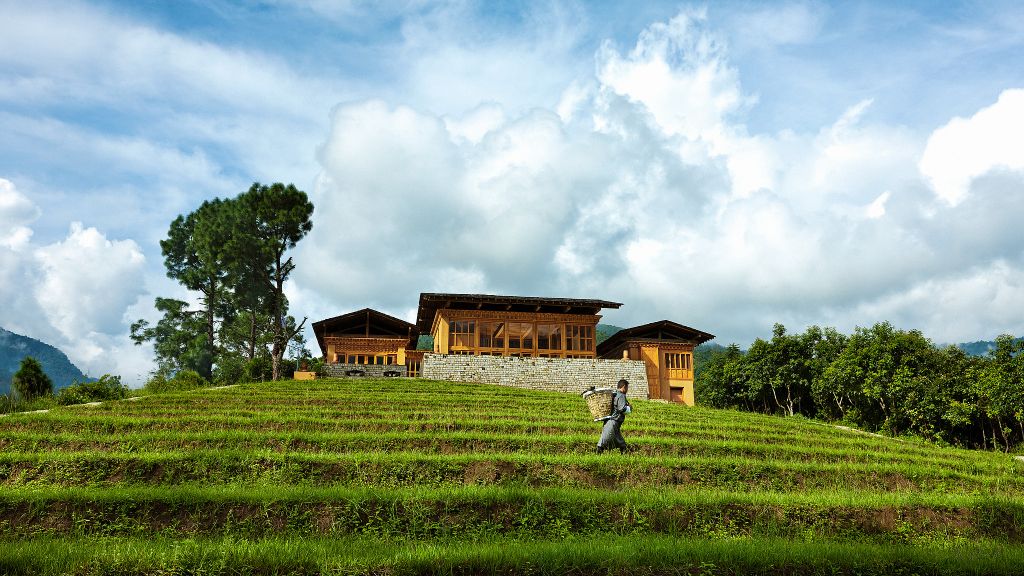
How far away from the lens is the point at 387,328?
4497 cm

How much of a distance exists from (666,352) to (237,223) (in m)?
35.3

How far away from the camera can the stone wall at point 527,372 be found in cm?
3488

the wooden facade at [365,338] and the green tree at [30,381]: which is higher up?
the wooden facade at [365,338]

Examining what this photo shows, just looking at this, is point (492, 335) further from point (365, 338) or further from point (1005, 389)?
point (1005, 389)

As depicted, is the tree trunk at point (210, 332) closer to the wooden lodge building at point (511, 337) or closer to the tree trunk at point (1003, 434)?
the wooden lodge building at point (511, 337)

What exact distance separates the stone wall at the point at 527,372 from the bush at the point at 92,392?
1536cm

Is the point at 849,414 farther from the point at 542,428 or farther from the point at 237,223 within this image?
the point at 237,223

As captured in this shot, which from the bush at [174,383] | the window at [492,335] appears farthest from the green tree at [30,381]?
the window at [492,335]

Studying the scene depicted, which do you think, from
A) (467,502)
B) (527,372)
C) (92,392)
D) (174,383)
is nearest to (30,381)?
(92,392)

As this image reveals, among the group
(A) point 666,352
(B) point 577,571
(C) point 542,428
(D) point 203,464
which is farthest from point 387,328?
(B) point 577,571

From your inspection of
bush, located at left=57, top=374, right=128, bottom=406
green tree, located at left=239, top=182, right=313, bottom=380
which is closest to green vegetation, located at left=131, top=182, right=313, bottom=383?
green tree, located at left=239, top=182, right=313, bottom=380

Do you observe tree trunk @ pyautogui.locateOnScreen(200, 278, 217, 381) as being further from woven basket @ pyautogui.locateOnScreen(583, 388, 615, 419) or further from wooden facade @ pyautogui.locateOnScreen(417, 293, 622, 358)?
woven basket @ pyautogui.locateOnScreen(583, 388, 615, 419)

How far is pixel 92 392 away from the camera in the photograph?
23.0 meters

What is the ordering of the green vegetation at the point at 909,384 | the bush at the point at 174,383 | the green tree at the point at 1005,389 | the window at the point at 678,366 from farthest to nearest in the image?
the window at the point at 678,366 → the bush at the point at 174,383 → the green vegetation at the point at 909,384 → the green tree at the point at 1005,389
